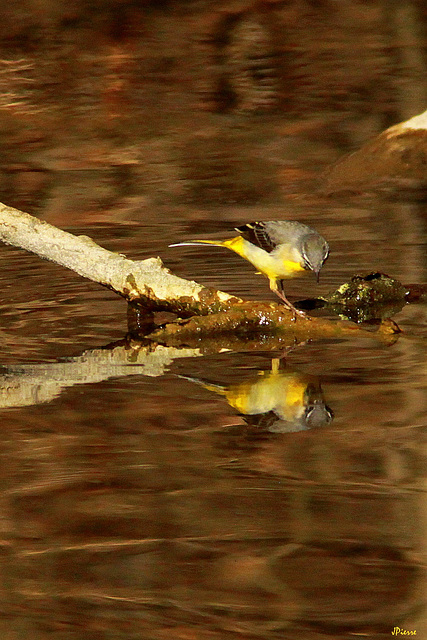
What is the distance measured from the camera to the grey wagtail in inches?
273

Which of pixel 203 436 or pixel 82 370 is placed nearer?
pixel 203 436

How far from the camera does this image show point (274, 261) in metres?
7.19

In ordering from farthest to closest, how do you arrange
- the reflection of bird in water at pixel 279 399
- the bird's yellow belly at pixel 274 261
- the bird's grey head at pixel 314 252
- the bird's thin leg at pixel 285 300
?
the bird's thin leg at pixel 285 300, the bird's yellow belly at pixel 274 261, the bird's grey head at pixel 314 252, the reflection of bird in water at pixel 279 399

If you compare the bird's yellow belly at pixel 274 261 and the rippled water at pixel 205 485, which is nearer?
the rippled water at pixel 205 485

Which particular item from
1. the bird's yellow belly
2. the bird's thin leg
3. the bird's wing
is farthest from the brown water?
the bird's wing

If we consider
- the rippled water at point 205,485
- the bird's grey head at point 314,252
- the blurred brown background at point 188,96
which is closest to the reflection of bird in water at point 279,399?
the rippled water at point 205,485

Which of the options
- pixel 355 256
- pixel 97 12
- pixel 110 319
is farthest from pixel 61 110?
pixel 110 319

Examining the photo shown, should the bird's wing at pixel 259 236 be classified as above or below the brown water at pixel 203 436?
above

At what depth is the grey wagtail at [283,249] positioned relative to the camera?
6.95 m

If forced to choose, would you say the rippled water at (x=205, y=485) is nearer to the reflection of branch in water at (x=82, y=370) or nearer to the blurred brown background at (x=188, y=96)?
the reflection of branch in water at (x=82, y=370)

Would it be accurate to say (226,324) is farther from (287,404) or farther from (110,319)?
(287,404)

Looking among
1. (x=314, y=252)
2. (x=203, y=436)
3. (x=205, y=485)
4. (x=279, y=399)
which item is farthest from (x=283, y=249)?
(x=205, y=485)

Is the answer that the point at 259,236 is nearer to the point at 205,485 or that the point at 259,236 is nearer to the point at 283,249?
the point at 283,249

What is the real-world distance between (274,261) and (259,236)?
0.24 meters
